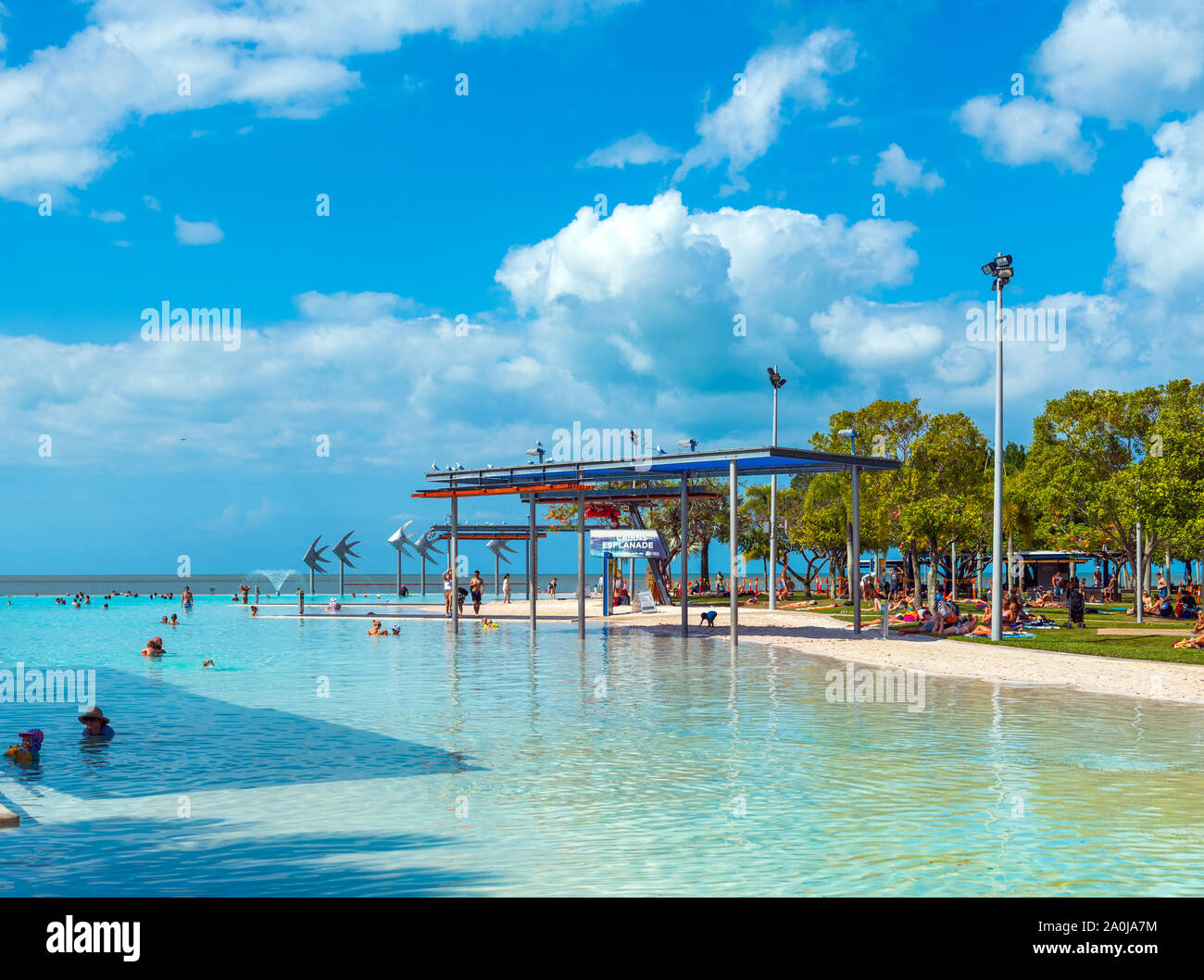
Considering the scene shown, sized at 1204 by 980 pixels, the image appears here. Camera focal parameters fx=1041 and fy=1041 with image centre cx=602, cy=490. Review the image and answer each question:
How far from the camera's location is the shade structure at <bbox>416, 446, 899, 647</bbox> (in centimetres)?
2897

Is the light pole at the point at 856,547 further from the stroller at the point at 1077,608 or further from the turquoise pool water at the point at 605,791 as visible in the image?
the turquoise pool water at the point at 605,791

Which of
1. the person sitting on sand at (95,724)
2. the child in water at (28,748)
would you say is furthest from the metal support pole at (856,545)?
the child in water at (28,748)

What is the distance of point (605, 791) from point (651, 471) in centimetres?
1925

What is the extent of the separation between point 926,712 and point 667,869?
33.0 ft

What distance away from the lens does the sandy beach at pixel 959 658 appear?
2094 cm

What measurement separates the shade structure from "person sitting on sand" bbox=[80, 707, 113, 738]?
55.3 ft

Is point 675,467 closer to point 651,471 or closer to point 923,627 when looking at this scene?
point 651,471

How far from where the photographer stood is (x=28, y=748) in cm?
1373

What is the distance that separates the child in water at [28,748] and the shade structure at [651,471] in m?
18.3

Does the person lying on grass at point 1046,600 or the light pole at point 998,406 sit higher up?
the light pole at point 998,406

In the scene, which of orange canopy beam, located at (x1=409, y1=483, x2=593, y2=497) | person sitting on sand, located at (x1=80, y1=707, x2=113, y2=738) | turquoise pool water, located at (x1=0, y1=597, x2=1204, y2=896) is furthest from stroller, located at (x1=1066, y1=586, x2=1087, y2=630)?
person sitting on sand, located at (x1=80, y1=707, x2=113, y2=738)
